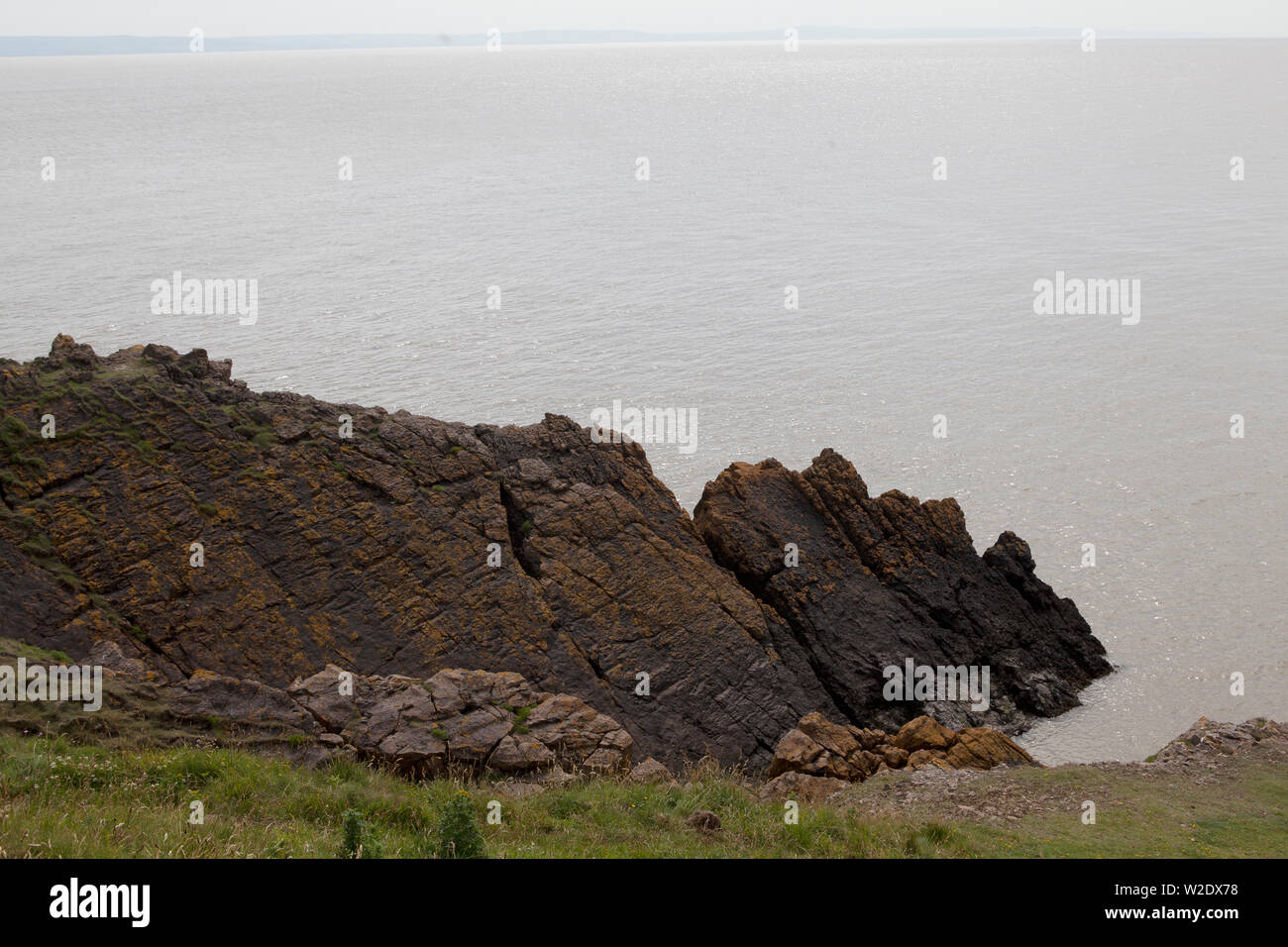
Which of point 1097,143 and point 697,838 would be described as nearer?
point 697,838

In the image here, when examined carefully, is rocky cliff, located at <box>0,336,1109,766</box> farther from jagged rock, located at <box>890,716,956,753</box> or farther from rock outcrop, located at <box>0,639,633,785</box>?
jagged rock, located at <box>890,716,956,753</box>

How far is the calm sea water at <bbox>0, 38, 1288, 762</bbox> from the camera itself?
34.7 meters

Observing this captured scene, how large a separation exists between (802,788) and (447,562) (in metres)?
9.09

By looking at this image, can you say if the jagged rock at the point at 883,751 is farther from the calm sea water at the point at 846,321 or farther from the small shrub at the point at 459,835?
the small shrub at the point at 459,835

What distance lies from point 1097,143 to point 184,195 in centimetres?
11093

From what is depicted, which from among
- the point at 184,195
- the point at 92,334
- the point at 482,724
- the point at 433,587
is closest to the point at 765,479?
the point at 433,587

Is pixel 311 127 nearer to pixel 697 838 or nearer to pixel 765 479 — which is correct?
pixel 765 479

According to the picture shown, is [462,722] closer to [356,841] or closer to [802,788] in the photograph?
[356,841]

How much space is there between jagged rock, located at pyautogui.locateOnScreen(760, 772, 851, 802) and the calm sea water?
28.8ft

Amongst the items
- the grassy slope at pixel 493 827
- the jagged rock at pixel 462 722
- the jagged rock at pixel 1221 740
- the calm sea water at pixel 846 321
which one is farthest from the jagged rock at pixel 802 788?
the calm sea water at pixel 846 321

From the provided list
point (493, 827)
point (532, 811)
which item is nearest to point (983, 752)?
point (532, 811)

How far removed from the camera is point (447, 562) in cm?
2289

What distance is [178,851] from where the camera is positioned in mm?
10594

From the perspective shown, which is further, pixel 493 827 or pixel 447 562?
pixel 447 562
